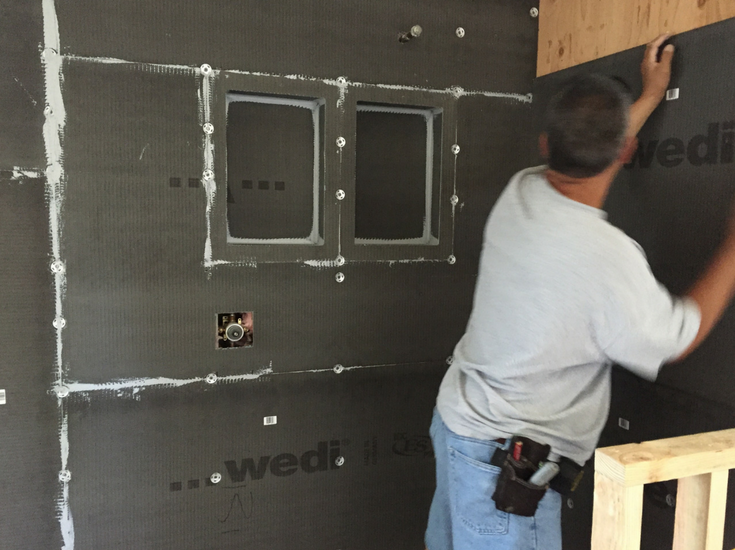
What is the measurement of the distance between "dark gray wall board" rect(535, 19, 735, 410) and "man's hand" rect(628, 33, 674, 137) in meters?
0.02

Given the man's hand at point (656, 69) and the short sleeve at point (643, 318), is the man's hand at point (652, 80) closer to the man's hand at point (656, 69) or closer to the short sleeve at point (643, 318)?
the man's hand at point (656, 69)

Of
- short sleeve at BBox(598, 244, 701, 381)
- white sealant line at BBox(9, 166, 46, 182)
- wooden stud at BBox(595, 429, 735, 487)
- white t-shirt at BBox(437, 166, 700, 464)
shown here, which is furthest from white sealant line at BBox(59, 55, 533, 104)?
wooden stud at BBox(595, 429, 735, 487)

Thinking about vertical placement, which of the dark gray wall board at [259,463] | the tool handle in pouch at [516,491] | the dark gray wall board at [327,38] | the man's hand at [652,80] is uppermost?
the dark gray wall board at [327,38]

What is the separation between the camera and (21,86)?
136cm

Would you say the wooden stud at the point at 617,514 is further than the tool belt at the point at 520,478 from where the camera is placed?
No

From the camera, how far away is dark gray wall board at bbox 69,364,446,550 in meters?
1.51

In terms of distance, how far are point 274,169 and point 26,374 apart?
0.88 meters

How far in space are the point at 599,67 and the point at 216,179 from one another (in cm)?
115

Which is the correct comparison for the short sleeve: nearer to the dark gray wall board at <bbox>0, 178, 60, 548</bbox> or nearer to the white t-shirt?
the white t-shirt

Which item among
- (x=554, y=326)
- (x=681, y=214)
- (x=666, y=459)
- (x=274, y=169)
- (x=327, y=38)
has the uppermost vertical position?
(x=327, y=38)

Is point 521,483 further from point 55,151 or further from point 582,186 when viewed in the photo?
point 55,151

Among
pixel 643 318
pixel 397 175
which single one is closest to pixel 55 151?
pixel 397 175

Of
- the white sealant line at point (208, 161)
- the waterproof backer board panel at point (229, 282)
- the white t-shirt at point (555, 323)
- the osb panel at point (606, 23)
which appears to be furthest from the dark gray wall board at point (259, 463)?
the osb panel at point (606, 23)

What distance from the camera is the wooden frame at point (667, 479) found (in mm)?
758
